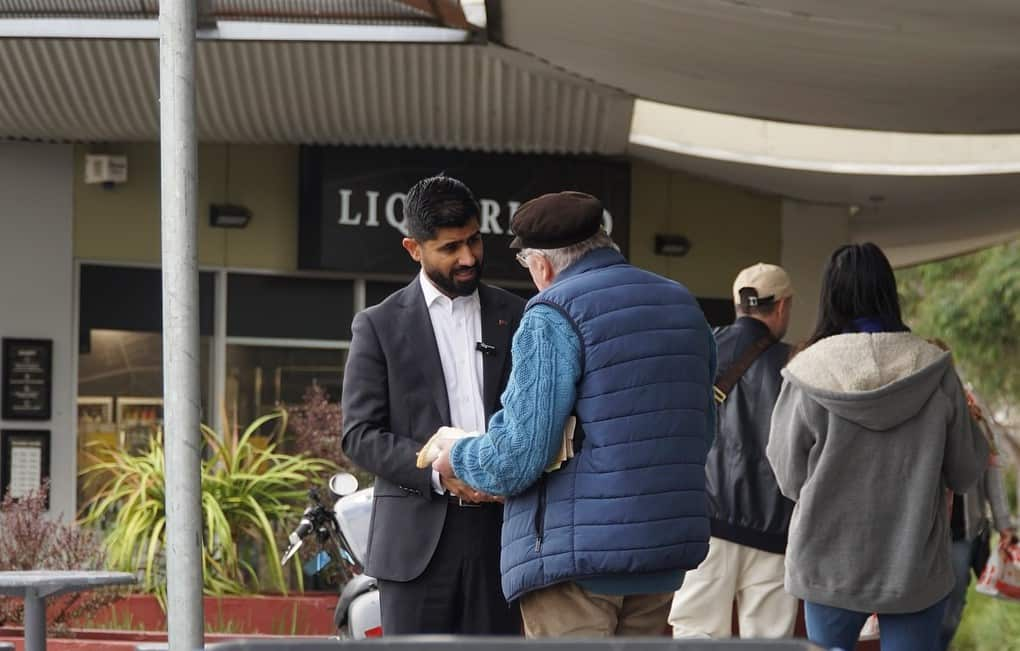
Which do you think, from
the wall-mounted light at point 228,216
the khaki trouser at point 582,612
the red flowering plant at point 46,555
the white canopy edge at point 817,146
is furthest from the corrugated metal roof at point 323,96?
the khaki trouser at point 582,612

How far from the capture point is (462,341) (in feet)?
15.7

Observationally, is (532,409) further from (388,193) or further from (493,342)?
(388,193)

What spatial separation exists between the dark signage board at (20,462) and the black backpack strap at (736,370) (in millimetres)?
7115

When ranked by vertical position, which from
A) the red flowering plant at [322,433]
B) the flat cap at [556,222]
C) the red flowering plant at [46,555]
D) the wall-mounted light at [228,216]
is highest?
the wall-mounted light at [228,216]

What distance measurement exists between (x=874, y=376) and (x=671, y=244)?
342 inches

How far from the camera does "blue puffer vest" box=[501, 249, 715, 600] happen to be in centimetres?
385

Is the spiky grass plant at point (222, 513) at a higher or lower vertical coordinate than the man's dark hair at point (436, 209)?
lower

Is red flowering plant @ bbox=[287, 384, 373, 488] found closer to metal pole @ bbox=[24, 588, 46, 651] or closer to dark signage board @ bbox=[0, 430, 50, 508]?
dark signage board @ bbox=[0, 430, 50, 508]

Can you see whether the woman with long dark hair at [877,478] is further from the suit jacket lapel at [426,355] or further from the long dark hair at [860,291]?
the suit jacket lapel at [426,355]

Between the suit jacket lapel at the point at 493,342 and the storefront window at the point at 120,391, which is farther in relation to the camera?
the storefront window at the point at 120,391

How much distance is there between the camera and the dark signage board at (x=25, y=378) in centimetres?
1235

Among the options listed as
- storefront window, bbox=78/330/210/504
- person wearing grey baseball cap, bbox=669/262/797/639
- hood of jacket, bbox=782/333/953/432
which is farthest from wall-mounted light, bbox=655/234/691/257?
hood of jacket, bbox=782/333/953/432

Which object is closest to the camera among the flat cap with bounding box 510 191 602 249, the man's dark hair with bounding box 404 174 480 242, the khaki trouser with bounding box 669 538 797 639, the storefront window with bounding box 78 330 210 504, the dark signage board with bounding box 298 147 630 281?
the flat cap with bounding box 510 191 602 249

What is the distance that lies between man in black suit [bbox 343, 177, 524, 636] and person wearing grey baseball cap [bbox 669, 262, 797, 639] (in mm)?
1823
